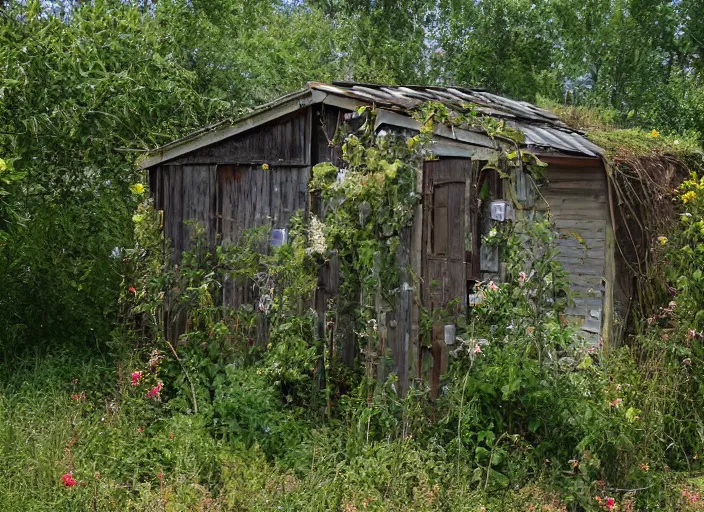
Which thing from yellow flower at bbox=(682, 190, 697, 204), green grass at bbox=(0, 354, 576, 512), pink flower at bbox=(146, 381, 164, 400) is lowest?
green grass at bbox=(0, 354, 576, 512)

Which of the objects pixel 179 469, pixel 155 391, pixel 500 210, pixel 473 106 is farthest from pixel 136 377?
pixel 473 106

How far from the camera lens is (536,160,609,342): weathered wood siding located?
308 inches

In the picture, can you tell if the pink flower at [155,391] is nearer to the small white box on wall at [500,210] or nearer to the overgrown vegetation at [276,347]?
the overgrown vegetation at [276,347]

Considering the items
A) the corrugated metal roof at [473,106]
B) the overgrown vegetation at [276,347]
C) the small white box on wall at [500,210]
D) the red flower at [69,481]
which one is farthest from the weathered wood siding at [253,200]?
the red flower at [69,481]

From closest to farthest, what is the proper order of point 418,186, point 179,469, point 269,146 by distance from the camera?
point 179,469
point 418,186
point 269,146

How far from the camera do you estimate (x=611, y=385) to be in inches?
230

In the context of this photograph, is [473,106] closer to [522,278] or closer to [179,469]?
[522,278]

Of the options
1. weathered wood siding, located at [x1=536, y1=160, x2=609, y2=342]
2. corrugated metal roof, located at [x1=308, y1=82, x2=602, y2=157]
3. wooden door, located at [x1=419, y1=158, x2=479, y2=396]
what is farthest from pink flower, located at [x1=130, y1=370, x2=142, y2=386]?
weathered wood siding, located at [x1=536, y1=160, x2=609, y2=342]

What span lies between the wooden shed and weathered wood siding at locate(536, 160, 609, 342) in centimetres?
1

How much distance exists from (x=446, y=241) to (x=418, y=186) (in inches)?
20.6

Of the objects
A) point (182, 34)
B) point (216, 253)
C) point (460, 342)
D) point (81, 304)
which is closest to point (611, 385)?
point (460, 342)

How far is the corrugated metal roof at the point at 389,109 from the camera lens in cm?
607

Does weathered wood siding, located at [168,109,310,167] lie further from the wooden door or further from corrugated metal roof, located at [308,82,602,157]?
the wooden door

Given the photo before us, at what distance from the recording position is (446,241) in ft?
19.1
